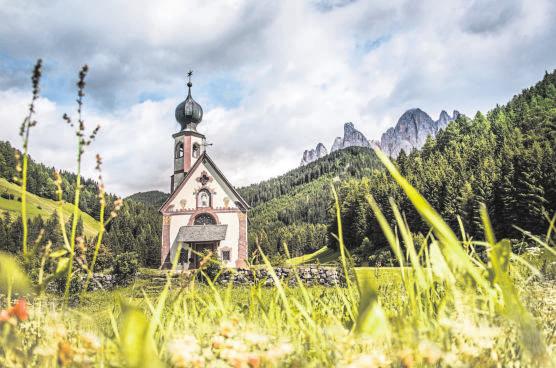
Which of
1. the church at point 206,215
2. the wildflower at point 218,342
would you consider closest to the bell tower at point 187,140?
the church at point 206,215

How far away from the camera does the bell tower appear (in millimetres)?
36062

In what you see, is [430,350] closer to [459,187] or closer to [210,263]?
[210,263]

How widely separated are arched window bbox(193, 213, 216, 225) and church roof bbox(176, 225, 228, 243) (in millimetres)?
575

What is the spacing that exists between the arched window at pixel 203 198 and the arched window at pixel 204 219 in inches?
31.6

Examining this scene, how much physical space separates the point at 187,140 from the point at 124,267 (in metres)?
18.7

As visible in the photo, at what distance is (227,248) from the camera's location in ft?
103

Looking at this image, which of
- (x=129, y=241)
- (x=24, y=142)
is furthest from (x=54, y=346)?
(x=129, y=241)

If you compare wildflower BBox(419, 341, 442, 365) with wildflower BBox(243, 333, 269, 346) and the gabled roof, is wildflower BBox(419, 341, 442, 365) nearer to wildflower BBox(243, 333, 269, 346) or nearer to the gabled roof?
wildflower BBox(243, 333, 269, 346)

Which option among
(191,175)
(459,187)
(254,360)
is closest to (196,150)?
(191,175)

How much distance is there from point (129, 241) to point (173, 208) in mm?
56295

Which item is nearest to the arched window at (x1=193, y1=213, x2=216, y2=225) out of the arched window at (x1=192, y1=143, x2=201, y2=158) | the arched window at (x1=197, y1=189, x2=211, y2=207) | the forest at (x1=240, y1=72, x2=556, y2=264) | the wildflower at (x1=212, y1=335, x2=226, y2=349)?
the arched window at (x1=197, y1=189, x2=211, y2=207)

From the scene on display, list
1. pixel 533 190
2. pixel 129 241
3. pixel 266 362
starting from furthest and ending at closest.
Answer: pixel 129 241 < pixel 533 190 < pixel 266 362

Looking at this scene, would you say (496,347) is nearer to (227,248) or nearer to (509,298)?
(509,298)

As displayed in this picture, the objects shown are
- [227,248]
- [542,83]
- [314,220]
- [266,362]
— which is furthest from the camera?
[314,220]
